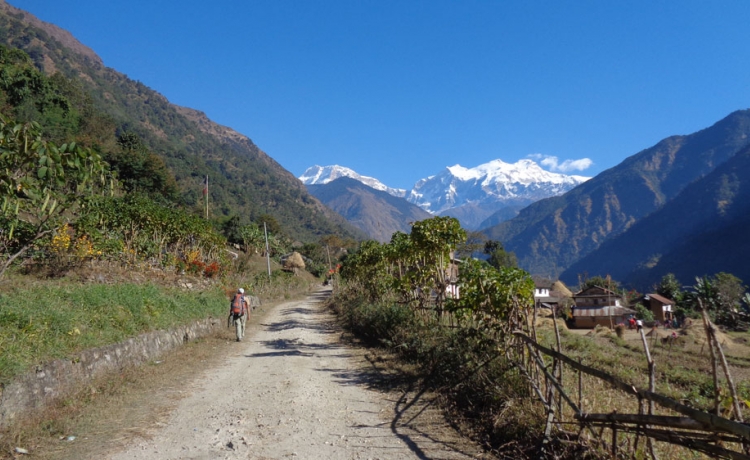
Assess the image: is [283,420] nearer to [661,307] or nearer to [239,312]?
[239,312]

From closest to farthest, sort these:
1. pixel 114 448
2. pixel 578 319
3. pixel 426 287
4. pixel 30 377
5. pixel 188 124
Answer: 1. pixel 114 448
2. pixel 30 377
3. pixel 426 287
4. pixel 578 319
5. pixel 188 124

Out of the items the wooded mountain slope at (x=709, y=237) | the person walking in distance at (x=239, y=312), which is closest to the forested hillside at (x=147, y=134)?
the person walking in distance at (x=239, y=312)

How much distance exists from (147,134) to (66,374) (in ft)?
438

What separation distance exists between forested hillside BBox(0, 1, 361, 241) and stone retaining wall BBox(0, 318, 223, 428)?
159 ft

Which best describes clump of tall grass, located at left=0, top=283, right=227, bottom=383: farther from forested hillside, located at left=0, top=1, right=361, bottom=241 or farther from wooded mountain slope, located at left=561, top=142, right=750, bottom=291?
wooded mountain slope, located at left=561, top=142, right=750, bottom=291

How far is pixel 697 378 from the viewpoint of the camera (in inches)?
541

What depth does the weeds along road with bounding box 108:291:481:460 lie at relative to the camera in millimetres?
4988

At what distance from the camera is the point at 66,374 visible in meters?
6.41

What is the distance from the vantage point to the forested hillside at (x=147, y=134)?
57.6 metres

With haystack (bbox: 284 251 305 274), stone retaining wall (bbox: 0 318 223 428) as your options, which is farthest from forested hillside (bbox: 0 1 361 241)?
stone retaining wall (bbox: 0 318 223 428)

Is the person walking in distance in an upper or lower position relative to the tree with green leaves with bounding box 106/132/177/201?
lower

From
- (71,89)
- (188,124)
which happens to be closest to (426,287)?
(71,89)

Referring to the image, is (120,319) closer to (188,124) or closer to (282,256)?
(282,256)

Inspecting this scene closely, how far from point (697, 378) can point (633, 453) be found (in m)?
12.7
